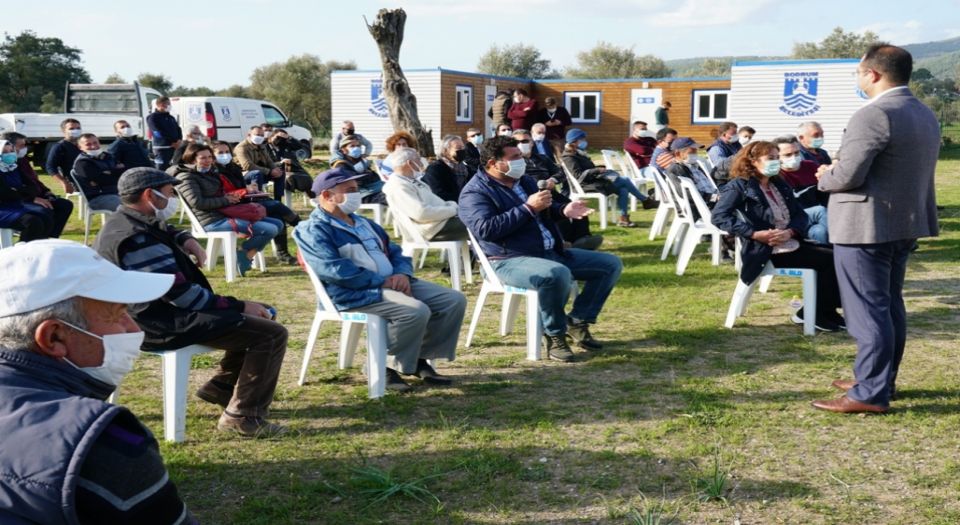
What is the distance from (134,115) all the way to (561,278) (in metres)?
21.7

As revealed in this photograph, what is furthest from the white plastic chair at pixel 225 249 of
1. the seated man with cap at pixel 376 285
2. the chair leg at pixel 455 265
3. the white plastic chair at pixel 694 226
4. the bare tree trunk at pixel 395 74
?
the bare tree trunk at pixel 395 74

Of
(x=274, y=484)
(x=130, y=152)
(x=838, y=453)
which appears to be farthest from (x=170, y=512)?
(x=130, y=152)

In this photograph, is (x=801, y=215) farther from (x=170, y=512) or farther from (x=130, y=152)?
(x=130, y=152)

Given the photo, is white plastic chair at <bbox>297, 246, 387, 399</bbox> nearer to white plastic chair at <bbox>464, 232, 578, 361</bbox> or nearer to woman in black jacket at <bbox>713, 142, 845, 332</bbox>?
white plastic chair at <bbox>464, 232, 578, 361</bbox>

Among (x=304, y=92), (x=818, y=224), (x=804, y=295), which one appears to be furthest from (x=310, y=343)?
(x=304, y=92)

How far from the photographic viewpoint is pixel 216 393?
15.5 feet

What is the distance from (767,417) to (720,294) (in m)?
3.23

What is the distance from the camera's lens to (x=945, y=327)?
652cm

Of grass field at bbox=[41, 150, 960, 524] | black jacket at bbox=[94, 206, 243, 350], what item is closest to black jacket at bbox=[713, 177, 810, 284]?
grass field at bbox=[41, 150, 960, 524]

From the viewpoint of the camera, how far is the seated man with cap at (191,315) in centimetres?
420

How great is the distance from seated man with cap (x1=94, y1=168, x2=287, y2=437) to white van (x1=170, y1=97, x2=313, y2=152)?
742 inches

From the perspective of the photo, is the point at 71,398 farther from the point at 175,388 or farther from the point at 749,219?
the point at 749,219

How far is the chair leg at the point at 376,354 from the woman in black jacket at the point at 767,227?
2794 millimetres

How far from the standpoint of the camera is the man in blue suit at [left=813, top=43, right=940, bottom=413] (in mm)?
4301
